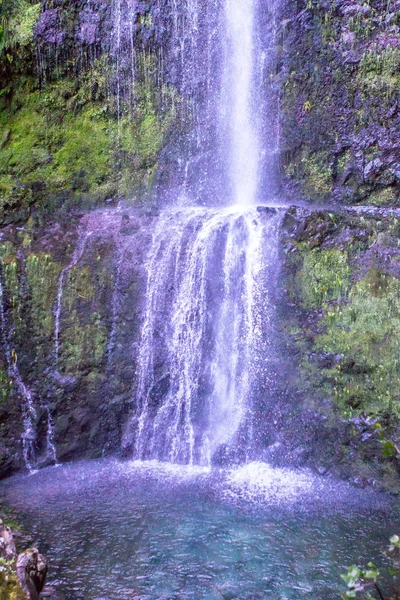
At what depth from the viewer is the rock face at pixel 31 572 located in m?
3.85

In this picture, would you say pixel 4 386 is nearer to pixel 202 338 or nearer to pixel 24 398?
pixel 24 398

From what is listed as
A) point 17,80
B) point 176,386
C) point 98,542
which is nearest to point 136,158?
point 17,80

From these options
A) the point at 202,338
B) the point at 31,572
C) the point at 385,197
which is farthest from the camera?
the point at 385,197

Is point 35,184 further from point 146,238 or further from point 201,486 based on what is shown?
point 201,486

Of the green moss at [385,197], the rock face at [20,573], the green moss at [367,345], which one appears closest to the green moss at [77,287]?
the green moss at [367,345]

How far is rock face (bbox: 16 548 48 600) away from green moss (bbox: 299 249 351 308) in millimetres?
5102

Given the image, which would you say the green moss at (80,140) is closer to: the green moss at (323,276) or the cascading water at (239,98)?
the cascading water at (239,98)

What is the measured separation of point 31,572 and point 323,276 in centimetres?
551

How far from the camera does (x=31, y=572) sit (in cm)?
400

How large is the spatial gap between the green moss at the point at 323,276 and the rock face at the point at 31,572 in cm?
510

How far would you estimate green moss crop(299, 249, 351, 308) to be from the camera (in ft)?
25.2

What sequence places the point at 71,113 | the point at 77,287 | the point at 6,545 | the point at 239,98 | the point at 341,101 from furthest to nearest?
the point at 239,98
the point at 71,113
the point at 341,101
the point at 77,287
the point at 6,545

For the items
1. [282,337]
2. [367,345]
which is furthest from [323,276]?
[367,345]

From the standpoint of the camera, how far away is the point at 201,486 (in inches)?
260
